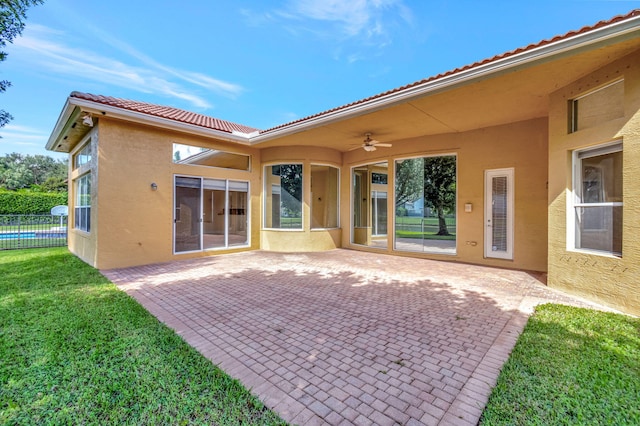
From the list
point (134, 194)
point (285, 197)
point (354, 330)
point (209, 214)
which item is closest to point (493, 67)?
point (354, 330)

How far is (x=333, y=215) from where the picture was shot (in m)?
11.5

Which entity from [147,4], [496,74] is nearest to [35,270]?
[147,4]

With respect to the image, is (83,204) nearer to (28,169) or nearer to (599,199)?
(599,199)

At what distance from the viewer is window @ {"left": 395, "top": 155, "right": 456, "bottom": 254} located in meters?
8.78

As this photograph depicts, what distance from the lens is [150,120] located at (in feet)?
24.9

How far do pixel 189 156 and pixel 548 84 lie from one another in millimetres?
9389

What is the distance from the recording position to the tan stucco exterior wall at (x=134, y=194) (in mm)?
7332

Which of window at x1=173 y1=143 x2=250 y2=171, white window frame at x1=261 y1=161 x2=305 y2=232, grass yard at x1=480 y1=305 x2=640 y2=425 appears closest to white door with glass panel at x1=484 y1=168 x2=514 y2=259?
grass yard at x1=480 y1=305 x2=640 y2=425

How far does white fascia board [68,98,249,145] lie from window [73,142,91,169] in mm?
1972

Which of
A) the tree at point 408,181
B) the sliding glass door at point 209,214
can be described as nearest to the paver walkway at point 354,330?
the sliding glass door at point 209,214

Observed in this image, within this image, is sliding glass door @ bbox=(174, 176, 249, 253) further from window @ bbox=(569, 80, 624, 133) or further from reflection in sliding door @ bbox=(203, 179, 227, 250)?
window @ bbox=(569, 80, 624, 133)

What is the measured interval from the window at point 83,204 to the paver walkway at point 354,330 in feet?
8.74

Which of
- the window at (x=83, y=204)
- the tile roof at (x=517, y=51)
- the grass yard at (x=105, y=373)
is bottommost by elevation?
the grass yard at (x=105, y=373)

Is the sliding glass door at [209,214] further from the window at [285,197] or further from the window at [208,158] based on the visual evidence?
the window at [285,197]
